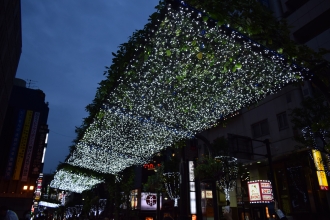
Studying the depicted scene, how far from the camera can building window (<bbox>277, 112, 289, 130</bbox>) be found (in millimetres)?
17669

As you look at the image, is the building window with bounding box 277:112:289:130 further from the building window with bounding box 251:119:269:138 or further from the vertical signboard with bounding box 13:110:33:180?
the vertical signboard with bounding box 13:110:33:180

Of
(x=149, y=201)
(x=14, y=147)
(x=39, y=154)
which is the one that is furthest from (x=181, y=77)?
(x=149, y=201)

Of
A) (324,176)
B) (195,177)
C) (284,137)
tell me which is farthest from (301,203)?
(195,177)

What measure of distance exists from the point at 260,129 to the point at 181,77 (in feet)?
49.4

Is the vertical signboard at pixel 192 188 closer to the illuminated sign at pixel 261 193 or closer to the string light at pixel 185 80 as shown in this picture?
the string light at pixel 185 80

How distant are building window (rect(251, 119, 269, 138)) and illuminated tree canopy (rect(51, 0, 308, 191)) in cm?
1043

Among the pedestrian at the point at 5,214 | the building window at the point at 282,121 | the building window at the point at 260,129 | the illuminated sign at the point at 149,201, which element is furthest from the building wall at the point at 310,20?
the illuminated sign at the point at 149,201

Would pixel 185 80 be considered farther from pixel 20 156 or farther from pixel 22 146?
pixel 20 156

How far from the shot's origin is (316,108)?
12188 mm

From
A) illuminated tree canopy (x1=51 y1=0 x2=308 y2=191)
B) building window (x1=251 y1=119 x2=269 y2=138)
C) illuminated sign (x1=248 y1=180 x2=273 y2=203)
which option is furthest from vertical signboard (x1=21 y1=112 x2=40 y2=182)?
building window (x1=251 y1=119 x2=269 y2=138)

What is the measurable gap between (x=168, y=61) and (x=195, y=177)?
5339 mm

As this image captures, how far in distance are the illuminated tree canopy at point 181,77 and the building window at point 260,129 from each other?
10429mm

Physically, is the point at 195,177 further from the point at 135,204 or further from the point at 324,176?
the point at 135,204

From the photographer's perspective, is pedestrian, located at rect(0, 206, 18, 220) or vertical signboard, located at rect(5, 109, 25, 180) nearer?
pedestrian, located at rect(0, 206, 18, 220)
